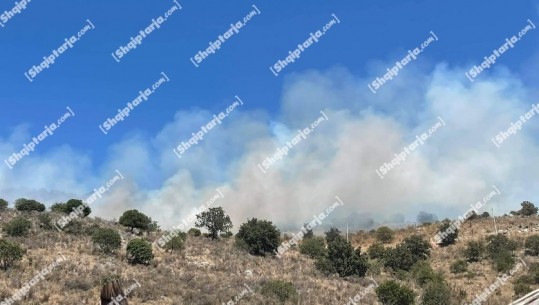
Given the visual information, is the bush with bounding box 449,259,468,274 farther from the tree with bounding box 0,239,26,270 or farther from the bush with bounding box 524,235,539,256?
the tree with bounding box 0,239,26,270

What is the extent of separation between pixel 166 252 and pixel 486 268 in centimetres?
3259

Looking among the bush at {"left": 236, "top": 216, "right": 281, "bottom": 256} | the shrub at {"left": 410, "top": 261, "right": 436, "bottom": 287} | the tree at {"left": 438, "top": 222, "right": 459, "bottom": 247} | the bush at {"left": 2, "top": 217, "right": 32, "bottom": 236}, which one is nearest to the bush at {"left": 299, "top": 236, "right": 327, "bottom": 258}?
the bush at {"left": 236, "top": 216, "right": 281, "bottom": 256}

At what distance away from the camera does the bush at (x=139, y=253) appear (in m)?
35.3

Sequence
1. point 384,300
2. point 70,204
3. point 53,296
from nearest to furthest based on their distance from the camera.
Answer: point 53,296 → point 384,300 → point 70,204

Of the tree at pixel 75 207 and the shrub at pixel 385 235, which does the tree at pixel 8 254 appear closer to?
the tree at pixel 75 207

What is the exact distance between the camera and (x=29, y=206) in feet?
173

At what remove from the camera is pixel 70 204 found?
5481 centimetres

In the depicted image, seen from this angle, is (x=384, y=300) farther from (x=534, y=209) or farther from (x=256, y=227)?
(x=534, y=209)

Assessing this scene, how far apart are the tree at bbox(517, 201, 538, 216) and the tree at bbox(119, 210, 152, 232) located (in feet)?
194

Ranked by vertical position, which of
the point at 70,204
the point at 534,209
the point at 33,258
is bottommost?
Answer: the point at 534,209

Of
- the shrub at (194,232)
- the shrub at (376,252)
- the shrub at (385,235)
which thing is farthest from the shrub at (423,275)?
the shrub at (194,232)

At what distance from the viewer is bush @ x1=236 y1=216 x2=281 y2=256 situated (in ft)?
158

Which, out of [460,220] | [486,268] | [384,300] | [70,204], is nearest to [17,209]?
[70,204]

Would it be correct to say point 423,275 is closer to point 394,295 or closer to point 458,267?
point 458,267
